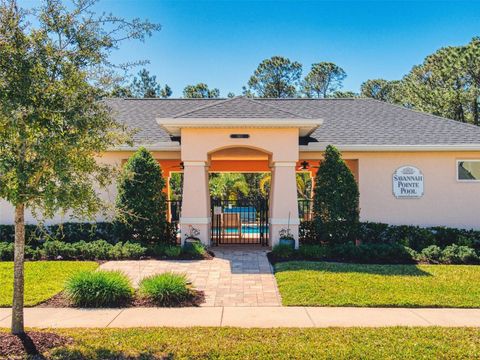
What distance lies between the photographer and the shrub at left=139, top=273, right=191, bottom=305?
25.0ft

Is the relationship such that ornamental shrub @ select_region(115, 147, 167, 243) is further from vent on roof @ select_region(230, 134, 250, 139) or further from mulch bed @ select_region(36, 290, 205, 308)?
mulch bed @ select_region(36, 290, 205, 308)

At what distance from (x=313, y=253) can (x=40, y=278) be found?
7216mm

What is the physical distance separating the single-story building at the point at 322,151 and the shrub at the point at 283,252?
0.95 m

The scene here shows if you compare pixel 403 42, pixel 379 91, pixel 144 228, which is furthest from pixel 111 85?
pixel 379 91

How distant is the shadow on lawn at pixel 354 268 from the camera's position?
10.0 meters

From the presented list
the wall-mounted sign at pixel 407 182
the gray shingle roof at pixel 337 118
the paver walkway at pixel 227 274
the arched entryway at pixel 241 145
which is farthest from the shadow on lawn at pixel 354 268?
the gray shingle roof at pixel 337 118

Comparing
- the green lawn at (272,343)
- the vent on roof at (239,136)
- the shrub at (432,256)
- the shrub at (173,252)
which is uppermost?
the vent on roof at (239,136)

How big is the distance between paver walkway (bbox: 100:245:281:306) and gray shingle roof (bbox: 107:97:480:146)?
4.28 meters

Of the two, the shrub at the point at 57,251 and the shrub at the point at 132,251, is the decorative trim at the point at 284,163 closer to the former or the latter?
the shrub at the point at 132,251

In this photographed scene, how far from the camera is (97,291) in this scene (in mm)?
7535

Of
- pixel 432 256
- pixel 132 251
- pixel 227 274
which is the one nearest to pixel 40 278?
pixel 132 251

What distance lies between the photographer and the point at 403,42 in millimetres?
21109

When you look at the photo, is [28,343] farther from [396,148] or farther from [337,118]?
[337,118]

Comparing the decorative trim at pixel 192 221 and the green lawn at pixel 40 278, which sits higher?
the decorative trim at pixel 192 221
